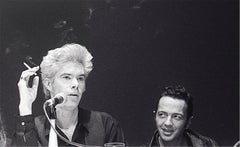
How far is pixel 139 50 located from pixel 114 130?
584mm

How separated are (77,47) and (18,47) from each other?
41cm

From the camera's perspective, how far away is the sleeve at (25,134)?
8.18ft

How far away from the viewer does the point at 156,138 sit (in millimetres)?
2545

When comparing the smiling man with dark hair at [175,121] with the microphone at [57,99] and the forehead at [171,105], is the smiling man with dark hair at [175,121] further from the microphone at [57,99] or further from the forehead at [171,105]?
the microphone at [57,99]

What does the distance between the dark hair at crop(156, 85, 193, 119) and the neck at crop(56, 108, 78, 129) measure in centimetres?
63

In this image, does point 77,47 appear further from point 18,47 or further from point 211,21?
point 211,21

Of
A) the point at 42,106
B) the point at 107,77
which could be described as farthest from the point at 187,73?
the point at 42,106

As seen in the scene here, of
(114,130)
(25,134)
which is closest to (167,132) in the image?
(114,130)

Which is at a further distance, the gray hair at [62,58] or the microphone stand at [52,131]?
the gray hair at [62,58]

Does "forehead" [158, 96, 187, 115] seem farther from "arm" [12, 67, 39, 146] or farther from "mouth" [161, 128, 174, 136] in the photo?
"arm" [12, 67, 39, 146]

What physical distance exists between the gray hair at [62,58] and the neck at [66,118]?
0.51ft

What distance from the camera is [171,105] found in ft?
8.16

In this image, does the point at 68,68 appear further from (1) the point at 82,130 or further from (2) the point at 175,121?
(2) the point at 175,121

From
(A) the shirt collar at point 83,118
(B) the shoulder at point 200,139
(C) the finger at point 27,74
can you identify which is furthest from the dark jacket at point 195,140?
(C) the finger at point 27,74
